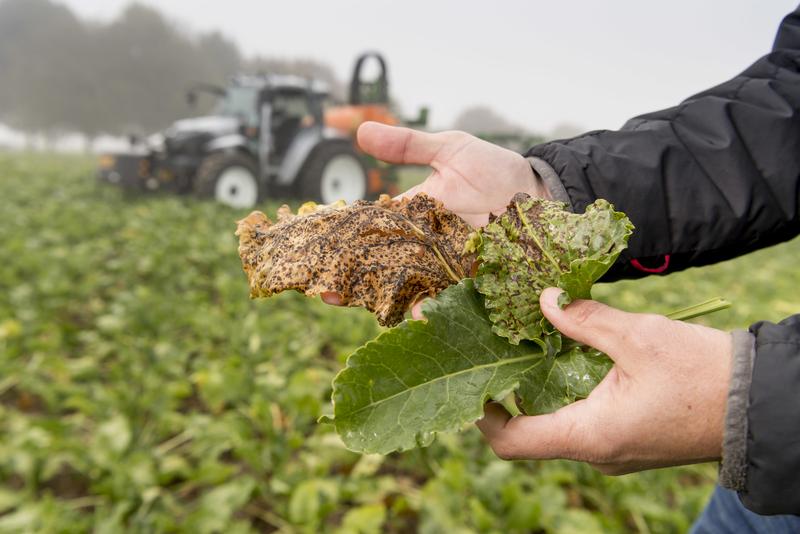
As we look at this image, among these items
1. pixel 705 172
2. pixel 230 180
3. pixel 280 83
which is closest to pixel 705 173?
pixel 705 172

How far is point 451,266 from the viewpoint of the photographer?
1.47m

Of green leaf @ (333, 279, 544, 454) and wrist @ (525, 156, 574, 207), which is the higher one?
wrist @ (525, 156, 574, 207)

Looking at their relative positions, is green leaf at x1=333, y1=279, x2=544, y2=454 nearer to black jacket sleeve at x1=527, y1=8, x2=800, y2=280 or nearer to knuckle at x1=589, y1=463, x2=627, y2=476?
knuckle at x1=589, y1=463, x2=627, y2=476

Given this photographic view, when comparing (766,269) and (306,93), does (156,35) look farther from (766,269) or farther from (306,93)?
(766,269)

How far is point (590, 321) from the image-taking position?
1181mm

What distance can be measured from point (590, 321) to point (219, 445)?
256cm

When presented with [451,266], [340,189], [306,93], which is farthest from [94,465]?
[306,93]

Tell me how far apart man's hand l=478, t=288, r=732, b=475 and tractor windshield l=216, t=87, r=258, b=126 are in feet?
33.0


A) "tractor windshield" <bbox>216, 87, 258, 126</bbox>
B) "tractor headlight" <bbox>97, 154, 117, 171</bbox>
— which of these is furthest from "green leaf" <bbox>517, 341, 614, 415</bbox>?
"tractor headlight" <bbox>97, 154, 117, 171</bbox>

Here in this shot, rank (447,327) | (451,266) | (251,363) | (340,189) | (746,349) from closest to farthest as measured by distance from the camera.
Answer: (746,349) < (447,327) < (451,266) < (251,363) < (340,189)

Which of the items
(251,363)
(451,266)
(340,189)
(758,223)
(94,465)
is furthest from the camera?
(340,189)

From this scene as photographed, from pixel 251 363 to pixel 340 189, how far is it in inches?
247

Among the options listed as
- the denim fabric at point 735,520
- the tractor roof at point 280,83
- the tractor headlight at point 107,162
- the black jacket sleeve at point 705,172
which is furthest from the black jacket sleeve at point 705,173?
the tractor headlight at point 107,162

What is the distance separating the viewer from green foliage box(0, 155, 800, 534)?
2670 millimetres
